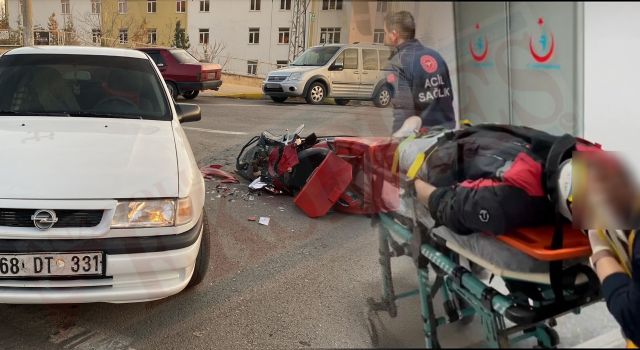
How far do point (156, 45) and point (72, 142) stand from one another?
61 centimetres

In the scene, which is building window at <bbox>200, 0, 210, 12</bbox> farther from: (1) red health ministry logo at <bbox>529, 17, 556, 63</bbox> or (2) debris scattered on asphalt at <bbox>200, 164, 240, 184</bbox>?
(2) debris scattered on asphalt at <bbox>200, 164, 240, 184</bbox>

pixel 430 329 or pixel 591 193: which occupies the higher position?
pixel 591 193

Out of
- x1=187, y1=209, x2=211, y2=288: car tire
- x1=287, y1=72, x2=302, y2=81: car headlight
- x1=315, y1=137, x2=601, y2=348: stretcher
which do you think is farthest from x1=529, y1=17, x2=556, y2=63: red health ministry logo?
x1=187, y1=209, x2=211, y2=288: car tire

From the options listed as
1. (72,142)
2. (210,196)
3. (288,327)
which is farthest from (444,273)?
(210,196)

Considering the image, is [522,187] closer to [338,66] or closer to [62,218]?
[338,66]

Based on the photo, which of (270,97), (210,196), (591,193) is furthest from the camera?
(210,196)

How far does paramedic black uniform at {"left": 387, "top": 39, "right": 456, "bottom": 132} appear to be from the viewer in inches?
20.3

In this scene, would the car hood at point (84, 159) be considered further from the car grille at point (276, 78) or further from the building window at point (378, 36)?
the building window at point (378, 36)

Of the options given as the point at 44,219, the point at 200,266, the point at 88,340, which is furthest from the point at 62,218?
the point at 200,266

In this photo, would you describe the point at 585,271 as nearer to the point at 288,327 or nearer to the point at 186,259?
the point at 288,327

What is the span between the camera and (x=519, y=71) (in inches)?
19.5

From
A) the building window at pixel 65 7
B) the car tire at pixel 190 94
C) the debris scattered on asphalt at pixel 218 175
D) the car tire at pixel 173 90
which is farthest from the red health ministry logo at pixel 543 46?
the debris scattered on asphalt at pixel 218 175

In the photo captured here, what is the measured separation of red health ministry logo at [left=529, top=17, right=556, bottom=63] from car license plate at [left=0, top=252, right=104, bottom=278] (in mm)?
1550

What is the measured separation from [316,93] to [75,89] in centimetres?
172
